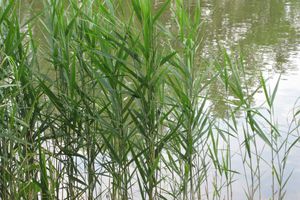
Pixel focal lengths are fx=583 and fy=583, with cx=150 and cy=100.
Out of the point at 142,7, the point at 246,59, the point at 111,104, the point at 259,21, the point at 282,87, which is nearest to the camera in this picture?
the point at 142,7

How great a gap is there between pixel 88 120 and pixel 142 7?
56cm

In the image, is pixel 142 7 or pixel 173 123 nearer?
pixel 142 7

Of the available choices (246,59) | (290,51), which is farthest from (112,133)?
(290,51)

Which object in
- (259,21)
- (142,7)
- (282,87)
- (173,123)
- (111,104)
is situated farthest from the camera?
(259,21)

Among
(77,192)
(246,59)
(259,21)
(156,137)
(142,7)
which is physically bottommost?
(77,192)

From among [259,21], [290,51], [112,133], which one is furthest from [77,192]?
[259,21]

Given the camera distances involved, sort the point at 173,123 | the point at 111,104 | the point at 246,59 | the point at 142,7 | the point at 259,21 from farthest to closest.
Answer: the point at 259,21 → the point at 246,59 → the point at 173,123 → the point at 111,104 → the point at 142,7

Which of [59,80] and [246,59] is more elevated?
[246,59]

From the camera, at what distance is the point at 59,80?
2623 mm

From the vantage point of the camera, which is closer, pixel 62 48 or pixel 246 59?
pixel 62 48

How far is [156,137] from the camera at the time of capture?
2.65 m

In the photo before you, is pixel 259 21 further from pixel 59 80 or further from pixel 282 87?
pixel 59 80

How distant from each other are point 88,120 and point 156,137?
33cm

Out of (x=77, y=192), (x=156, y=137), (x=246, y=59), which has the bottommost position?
(x=77, y=192)
